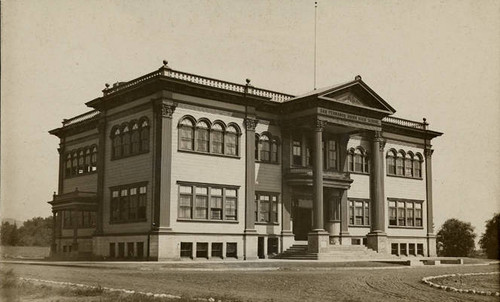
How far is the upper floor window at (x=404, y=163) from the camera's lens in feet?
167

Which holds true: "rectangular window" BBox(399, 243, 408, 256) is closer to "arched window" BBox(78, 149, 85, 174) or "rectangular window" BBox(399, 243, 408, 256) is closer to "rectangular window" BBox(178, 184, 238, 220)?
"rectangular window" BBox(178, 184, 238, 220)

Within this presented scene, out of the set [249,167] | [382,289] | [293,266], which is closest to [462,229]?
[249,167]

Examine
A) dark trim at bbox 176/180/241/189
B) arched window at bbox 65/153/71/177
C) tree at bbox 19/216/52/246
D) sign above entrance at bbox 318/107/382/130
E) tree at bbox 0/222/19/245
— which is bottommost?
tree at bbox 19/216/52/246

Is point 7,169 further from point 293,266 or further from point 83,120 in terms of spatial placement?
point 83,120

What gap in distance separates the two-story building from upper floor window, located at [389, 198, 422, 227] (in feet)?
1.75

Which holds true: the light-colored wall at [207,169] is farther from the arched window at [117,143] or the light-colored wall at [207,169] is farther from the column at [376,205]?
the column at [376,205]

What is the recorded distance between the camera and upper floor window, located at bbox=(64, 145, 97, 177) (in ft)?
148

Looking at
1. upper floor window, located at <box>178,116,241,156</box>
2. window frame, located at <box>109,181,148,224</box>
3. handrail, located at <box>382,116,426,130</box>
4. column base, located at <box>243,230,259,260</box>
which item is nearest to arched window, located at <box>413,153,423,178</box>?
handrail, located at <box>382,116,426,130</box>

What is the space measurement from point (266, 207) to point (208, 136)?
6904 millimetres

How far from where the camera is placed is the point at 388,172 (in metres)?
50.4

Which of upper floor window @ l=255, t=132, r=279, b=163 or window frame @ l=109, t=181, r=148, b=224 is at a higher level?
upper floor window @ l=255, t=132, r=279, b=163

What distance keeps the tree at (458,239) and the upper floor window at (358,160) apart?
71.4ft

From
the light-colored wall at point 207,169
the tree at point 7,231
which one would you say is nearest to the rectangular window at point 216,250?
the light-colored wall at point 207,169

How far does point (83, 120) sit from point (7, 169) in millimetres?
33133
